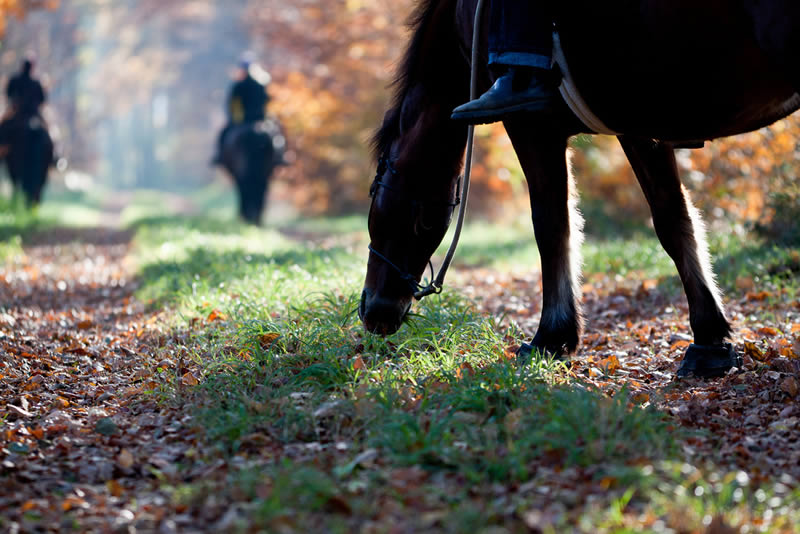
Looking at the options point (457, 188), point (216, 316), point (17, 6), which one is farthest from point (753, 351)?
point (17, 6)

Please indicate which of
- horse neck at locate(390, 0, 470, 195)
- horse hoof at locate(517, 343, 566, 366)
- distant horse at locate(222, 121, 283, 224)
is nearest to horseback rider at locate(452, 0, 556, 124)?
horse neck at locate(390, 0, 470, 195)

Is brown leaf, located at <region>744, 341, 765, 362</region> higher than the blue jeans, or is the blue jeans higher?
the blue jeans

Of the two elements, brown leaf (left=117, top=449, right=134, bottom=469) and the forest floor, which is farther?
brown leaf (left=117, top=449, right=134, bottom=469)

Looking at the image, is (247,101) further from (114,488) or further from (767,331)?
(114,488)

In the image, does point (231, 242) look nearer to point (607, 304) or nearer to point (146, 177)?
point (607, 304)

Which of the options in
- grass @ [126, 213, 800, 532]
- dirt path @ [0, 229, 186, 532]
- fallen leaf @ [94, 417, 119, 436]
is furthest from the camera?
fallen leaf @ [94, 417, 119, 436]

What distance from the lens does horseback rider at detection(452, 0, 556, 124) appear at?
344cm

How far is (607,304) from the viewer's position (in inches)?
253

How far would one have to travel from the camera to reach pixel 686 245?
4.18 meters

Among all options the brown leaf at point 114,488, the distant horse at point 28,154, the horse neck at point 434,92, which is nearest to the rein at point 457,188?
the horse neck at point 434,92

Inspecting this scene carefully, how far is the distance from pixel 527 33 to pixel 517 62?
127 millimetres

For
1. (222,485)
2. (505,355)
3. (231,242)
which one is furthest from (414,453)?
(231,242)

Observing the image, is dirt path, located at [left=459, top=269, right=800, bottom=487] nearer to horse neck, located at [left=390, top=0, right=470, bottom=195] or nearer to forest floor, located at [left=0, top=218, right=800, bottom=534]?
forest floor, located at [left=0, top=218, right=800, bottom=534]

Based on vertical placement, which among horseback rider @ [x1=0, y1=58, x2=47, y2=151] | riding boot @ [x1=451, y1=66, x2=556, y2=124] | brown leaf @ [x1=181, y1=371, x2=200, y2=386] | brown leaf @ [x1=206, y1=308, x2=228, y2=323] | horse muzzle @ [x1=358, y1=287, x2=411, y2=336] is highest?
horseback rider @ [x1=0, y1=58, x2=47, y2=151]
